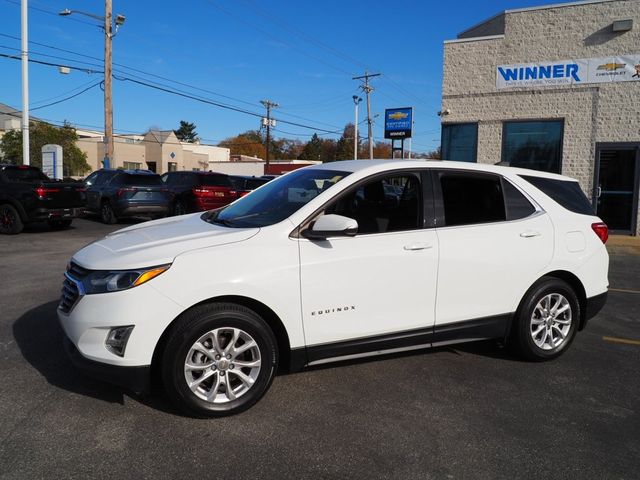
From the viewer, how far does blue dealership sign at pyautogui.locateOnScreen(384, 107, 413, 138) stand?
3111 centimetres

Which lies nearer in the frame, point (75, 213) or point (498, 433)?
point (498, 433)

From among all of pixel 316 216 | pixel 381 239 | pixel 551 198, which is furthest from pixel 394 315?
pixel 551 198

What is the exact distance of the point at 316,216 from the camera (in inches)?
150

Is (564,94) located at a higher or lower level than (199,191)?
higher

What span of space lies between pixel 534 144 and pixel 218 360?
1475cm

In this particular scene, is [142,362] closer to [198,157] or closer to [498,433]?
[498,433]

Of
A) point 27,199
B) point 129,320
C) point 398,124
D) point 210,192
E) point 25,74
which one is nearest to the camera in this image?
point 129,320

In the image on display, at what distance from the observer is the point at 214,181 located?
54.8 ft

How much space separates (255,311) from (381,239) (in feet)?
3.50

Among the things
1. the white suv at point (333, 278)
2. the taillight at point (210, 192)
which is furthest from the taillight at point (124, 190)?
the white suv at point (333, 278)

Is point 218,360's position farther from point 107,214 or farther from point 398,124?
point 398,124

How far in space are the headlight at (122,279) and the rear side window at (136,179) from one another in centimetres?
1320

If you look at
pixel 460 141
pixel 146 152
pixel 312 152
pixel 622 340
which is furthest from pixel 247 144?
pixel 622 340

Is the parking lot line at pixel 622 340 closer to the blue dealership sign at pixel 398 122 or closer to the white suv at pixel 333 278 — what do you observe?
the white suv at pixel 333 278
